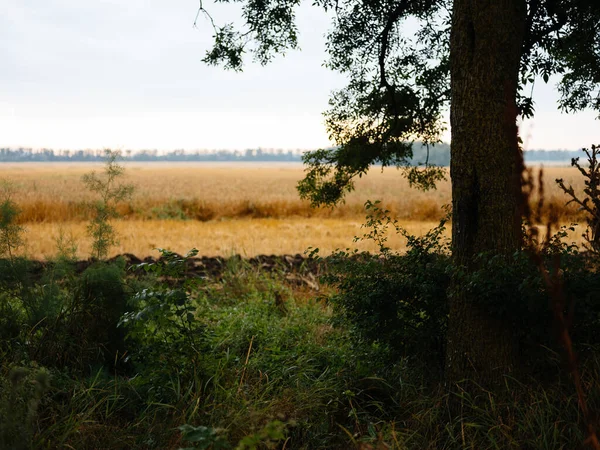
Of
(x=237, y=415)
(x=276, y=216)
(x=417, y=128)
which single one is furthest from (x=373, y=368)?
(x=276, y=216)

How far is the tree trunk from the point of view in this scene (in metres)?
4.80

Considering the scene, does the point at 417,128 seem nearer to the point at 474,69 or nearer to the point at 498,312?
the point at 474,69

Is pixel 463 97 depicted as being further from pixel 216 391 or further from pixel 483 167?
pixel 216 391

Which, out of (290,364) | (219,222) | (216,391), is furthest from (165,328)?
(219,222)

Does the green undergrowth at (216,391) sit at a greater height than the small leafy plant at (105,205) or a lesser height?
lesser

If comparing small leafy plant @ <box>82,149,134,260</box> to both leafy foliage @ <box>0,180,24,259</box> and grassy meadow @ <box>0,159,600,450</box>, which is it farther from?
leafy foliage @ <box>0,180,24,259</box>

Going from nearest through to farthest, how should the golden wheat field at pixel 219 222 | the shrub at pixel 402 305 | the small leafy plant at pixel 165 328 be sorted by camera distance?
the small leafy plant at pixel 165 328 → the shrub at pixel 402 305 → the golden wheat field at pixel 219 222

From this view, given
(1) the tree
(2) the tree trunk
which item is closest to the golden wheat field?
(1) the tree

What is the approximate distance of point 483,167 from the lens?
4.82 m

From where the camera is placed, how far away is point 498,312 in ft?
15.5

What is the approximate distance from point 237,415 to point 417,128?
5305mm

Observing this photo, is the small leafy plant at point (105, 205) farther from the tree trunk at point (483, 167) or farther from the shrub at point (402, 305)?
the tree trunk at point (483, 167)

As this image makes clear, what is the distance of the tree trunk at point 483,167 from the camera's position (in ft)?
15.8

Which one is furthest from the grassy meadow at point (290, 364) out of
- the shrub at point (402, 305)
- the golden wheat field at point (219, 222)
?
the golden wheat field at point (219, 222)
